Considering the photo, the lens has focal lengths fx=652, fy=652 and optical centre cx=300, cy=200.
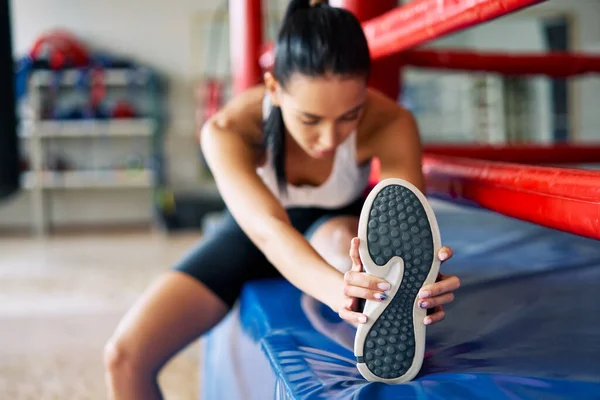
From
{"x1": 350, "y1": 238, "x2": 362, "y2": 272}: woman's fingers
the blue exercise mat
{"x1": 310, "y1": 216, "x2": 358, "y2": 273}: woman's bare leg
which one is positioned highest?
{"x1": 350, "y1": 238, "x2": 362, "y2": 272}: woman's fingers

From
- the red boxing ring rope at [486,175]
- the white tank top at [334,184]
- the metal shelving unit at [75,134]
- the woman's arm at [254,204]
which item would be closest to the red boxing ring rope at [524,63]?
the red boxing ring rope at [486,175]

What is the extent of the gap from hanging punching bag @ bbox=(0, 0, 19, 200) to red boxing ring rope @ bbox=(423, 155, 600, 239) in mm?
645

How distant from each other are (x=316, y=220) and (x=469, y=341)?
1.41 feet

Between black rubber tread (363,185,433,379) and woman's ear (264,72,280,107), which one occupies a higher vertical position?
woman's ear (264,72,280,107)

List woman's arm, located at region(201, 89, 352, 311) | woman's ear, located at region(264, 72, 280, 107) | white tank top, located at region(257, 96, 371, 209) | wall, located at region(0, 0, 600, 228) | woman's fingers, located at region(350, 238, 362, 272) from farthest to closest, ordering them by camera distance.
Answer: wall, located at region(0, 0, 600, 228)
white tank top, located at region(257, 96, 371, 209)
woman's ear, located at region(264, 72, 280, 107)
woman's arm, located at region(201, 89, 352, 311)
woman's fingers, located at region(350, 238, 362, 272)

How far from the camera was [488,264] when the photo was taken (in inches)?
46.2

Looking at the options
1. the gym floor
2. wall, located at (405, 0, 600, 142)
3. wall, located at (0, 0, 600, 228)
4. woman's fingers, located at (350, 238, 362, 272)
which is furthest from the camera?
wall, located at (405, 0, 600, 142)

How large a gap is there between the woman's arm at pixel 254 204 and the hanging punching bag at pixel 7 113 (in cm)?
26

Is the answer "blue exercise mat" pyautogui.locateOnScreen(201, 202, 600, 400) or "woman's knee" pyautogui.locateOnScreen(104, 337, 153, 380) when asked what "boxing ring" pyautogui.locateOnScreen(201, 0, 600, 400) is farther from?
"woman's knee" pyautogui.locateOnScreen(104, 337, 153, 380)

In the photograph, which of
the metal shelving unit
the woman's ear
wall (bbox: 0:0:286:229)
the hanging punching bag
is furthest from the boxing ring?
wall (bbox: 0:0:286:229)

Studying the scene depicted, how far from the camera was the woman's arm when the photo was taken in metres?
0.73

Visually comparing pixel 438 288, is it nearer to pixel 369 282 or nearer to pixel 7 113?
pixel 369 282

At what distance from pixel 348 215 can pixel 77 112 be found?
3.86m

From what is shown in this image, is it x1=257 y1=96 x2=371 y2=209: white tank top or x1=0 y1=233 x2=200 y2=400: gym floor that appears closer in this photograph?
x1=257 y1=96 x2=371 y2=209: white tank top
